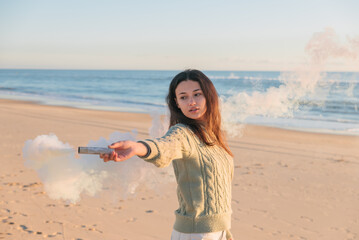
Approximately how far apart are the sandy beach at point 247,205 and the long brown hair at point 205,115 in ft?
10.1

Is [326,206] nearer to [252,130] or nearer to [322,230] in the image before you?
[322,230]

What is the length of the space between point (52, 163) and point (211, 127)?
1210 mm

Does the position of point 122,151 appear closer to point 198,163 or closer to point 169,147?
point 169,147

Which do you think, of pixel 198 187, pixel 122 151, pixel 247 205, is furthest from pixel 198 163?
pixel 247 205

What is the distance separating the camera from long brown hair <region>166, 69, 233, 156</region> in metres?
2.36

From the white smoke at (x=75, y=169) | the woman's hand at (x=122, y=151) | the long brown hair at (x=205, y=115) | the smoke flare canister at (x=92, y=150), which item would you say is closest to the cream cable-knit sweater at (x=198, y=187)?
the long brown hair at (x=205, y=115)

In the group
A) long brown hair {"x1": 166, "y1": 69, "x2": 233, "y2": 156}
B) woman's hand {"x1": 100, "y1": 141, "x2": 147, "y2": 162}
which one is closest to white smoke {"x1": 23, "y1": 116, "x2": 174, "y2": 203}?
long brown hair {"x1": 166, "y1": 69, "x2": 233, "y2": 156}

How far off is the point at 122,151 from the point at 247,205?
505cm

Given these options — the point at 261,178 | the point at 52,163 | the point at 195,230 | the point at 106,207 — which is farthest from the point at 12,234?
the point at 261,178

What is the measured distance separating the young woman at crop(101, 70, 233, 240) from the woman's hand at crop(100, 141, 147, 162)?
0.82 ft

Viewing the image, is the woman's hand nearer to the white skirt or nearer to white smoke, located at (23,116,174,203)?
the white skirt

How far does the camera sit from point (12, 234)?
491 centimetres

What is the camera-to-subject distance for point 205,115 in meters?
2.45

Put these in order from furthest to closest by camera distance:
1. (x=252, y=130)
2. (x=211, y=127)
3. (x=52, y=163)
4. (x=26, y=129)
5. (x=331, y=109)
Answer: (x=331, y=109)
(x=252, y=130)
(x=26, y=129)
(x=52, y=163)
(x=211, y=127)
